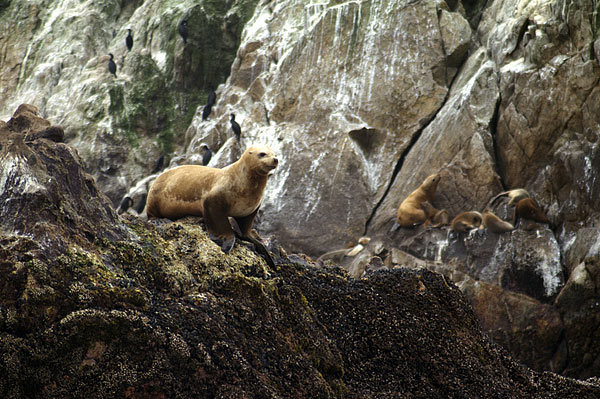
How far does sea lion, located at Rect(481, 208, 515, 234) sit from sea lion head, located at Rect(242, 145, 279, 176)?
7906mm

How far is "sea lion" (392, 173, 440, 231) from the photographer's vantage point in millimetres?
14109

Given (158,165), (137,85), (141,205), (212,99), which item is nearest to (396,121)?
(212,99)

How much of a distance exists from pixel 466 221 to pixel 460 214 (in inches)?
9.2

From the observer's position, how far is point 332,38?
17812 mm

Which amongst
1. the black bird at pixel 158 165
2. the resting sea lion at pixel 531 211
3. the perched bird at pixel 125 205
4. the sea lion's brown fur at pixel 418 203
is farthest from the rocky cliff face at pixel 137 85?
the resting sea lion at pixel 531 211

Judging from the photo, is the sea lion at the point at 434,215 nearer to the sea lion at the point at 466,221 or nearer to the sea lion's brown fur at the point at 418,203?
the sea lion's brown fur at the point at 418,203

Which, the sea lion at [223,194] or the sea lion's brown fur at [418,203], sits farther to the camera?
the sea lion's brown fur at [418,203]

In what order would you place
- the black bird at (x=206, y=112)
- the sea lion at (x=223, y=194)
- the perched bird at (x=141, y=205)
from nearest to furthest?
the sea lion at (x=223, y=194), the perched bird at (x=141, y=205), the black bird at (x=206, y=112)

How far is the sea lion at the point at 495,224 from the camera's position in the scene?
504 inches

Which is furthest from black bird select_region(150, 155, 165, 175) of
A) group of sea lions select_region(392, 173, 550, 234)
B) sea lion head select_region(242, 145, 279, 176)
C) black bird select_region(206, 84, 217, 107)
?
sea lion head select_region(242, 145, 279, 176)

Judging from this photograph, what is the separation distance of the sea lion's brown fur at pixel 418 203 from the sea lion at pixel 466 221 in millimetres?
785

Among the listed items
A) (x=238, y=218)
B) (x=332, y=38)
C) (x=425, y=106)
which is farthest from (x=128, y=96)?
(x=238, y=218)

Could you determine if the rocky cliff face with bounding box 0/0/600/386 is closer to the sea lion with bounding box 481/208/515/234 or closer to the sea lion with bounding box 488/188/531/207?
the sea lion with bounding box 481/208/515/234

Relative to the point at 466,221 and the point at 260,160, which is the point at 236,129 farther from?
the point at 260,160
